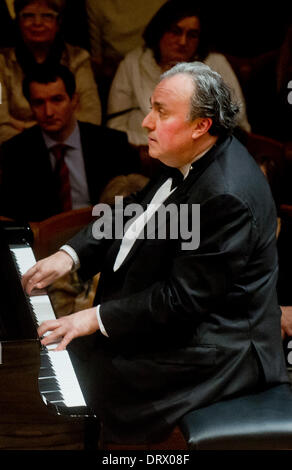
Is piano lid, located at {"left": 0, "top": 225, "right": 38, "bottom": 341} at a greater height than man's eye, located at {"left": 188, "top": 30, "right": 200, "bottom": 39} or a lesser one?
lesser

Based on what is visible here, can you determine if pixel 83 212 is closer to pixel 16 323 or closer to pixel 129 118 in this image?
pixel 129 118

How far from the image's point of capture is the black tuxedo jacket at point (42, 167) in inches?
191

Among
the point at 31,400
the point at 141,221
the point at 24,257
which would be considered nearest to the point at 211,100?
the point at 141,221

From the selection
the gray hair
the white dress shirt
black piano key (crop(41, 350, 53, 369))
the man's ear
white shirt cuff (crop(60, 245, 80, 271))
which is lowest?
black piano key (crop(41, 350, 53, 369))

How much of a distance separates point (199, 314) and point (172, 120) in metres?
0.68

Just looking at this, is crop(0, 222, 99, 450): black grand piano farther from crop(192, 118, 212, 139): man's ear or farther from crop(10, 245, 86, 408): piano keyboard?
crop(192, 118, 212, 139): man's ear

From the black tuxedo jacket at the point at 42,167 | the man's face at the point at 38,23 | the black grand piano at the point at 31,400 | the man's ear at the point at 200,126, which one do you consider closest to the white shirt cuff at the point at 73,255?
the black grand piano at the point at 31,400

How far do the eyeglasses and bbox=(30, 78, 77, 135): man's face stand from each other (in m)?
0.38

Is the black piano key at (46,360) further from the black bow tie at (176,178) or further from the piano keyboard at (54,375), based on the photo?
the black bow tie at (176,178)

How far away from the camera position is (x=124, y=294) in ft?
9.12

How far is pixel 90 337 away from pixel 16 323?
2.59 feet

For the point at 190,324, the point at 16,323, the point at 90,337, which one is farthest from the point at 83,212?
the point at 16,323

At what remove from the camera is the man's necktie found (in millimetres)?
4934

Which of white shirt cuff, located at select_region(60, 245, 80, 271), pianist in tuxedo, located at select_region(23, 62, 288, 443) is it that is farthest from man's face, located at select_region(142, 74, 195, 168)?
white shirt cuff, located at select_region(60, 245, 80, 271)
